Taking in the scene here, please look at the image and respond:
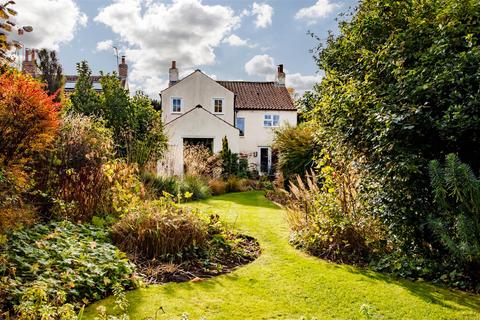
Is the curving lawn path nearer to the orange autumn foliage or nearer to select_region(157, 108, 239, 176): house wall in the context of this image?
the orange autumn foliage

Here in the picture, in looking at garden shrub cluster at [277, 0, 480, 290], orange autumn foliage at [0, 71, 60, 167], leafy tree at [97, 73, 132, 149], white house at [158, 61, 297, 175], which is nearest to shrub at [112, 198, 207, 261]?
orange autumn foliage at [0, 71, 60, 167]

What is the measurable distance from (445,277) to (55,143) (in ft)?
21.7

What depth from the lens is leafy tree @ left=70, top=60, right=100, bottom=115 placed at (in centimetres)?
1833

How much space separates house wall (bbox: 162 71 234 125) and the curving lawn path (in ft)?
76.4

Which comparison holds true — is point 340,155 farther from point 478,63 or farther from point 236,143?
point 236,143

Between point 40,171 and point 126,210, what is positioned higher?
point 40,171

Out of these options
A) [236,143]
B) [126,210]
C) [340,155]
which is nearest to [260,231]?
[340,155]

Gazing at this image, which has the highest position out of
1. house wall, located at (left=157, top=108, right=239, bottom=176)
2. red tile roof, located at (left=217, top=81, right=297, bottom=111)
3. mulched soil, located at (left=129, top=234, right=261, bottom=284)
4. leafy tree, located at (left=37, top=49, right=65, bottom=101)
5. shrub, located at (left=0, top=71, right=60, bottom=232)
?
red tile roof, located at (left=217, top=81, right=297, bottom=111)

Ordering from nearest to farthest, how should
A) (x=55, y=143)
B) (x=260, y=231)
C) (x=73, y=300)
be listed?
(x=73, y=300) → (x=55, y=143) → (x=260, y=231)

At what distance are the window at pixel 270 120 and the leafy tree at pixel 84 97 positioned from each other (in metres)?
13.2

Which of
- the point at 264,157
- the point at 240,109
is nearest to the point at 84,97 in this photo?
the point at 240,109

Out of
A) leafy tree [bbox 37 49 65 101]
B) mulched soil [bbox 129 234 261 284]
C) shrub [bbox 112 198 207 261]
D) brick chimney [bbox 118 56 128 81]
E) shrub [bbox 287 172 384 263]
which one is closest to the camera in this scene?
mulched soil [bbox 129 234 261 284]

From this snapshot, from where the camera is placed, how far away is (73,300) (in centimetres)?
397

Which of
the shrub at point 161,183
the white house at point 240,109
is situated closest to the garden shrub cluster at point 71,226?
the shrub at point 161,183
